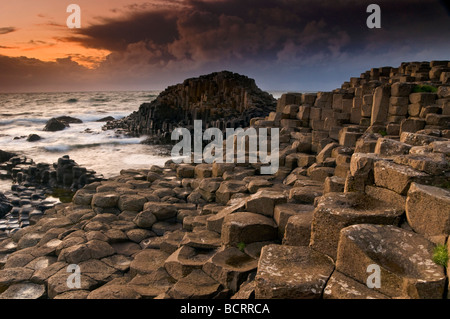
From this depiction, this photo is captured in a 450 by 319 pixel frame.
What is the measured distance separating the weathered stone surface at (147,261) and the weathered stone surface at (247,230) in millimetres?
1557

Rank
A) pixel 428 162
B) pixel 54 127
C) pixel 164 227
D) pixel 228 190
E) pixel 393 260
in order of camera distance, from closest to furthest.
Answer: pixel 393 260 → pixel 428 162 → pixel 164 227 → pixel 228 190 → pixel 54 127

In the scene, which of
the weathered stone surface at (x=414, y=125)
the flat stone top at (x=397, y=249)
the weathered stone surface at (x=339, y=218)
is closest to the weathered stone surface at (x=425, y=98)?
the weathered stone surface at (x=414, y=125)

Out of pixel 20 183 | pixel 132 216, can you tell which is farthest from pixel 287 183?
pixel 20 183

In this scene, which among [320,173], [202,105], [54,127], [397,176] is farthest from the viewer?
[54,127]

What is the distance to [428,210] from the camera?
404 cm

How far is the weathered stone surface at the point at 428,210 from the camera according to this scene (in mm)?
3861

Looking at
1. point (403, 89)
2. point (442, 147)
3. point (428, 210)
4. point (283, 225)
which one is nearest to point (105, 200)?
point (283, 225)

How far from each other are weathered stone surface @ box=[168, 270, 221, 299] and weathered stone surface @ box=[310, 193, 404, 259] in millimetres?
1791

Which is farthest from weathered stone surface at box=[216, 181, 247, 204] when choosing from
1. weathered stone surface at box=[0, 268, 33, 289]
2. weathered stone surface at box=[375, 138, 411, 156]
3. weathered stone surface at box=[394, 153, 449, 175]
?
weathered stone surface at box=[0, 268, 33, 289]

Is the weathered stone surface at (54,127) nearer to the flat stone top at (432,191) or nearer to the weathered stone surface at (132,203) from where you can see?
the weathered stone surface at (132,203)

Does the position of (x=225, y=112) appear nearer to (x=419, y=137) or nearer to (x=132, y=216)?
A: (x=132, y=216)

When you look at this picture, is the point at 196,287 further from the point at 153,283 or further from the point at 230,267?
the point at 153,283

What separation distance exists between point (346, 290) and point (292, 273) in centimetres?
64

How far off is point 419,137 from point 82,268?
7.28 metres
